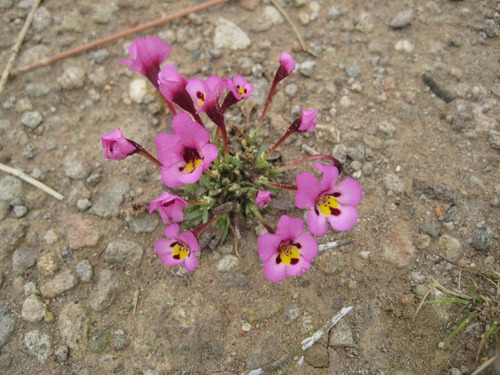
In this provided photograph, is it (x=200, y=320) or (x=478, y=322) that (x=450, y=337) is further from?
(x=200, y=320)

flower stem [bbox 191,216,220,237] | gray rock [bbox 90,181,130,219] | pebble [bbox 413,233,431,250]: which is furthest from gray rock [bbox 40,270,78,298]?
pebble [bbox 413,233,431,250]

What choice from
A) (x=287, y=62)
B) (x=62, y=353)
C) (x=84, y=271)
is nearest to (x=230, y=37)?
(x=287, y=62)

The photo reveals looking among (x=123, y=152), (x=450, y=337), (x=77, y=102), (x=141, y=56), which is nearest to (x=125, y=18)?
(x=77, y=102)

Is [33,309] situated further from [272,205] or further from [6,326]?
[272,205]

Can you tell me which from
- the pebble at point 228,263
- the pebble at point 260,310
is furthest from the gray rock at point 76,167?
the pebble at point 260,310

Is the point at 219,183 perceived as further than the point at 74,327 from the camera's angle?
Yes

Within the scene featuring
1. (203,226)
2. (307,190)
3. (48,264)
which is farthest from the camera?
(48,264)
